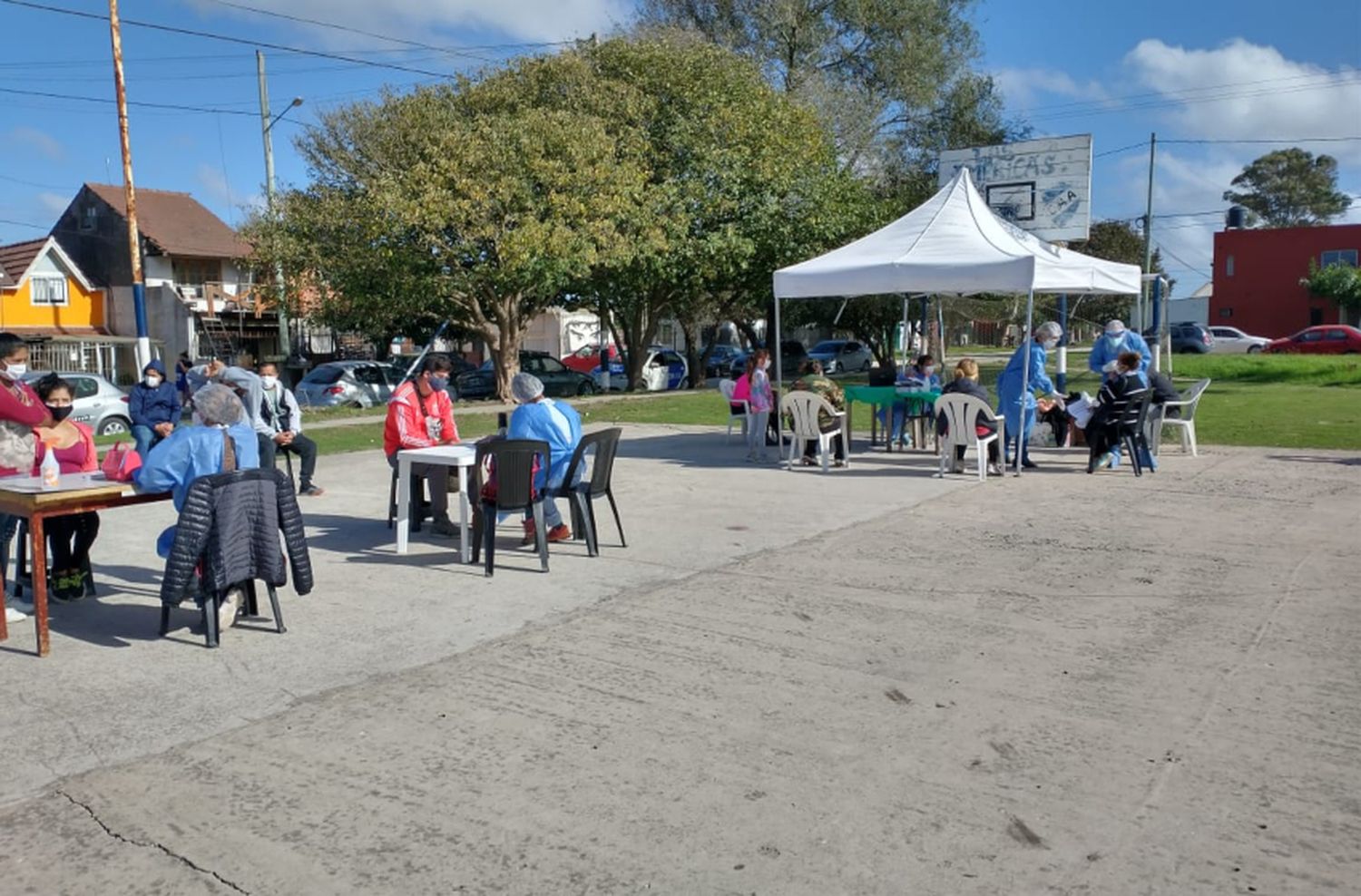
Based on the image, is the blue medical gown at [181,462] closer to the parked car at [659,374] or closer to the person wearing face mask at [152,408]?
the person wearing face mask at [152,408]

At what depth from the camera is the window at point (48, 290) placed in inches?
1655

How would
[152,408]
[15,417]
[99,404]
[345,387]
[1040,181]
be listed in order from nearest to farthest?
[15,417]
[152,408]
[99,404]
[345,387]
[1040,181]

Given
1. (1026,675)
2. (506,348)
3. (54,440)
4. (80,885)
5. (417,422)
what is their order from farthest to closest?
(506,348), (417,422), (54,440), (1026,675), (80,885)

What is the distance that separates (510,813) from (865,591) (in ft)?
11.8

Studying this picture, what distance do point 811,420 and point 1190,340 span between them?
125ft

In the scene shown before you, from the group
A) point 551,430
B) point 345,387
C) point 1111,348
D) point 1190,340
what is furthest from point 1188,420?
point 1190,340

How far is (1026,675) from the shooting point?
5434 millimetres

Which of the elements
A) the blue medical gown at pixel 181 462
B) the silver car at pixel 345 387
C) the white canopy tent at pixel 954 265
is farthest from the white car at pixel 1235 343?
the blue medical gown at pixel 181 462

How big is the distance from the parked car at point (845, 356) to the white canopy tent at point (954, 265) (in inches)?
1013

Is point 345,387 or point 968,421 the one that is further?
point 345,387

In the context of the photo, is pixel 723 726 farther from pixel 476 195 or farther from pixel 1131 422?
pixel 476 195

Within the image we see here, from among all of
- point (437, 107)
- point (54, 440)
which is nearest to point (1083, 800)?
point (54, 440)

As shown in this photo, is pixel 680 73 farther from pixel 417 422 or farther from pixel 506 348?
pixel 417 422

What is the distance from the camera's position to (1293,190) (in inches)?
3088
